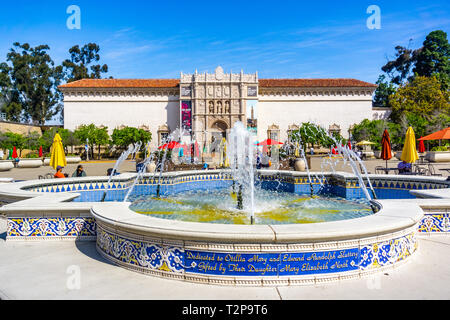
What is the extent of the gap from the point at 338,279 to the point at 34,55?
67.5m

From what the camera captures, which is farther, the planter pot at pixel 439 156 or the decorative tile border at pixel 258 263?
the planter pot at pixel 439 156

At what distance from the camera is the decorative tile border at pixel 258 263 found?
324 centimetres

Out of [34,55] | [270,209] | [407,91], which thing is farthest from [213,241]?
[34,55]

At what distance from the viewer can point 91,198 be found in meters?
9.12

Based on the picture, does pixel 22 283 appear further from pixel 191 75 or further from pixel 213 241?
pixel 191 75

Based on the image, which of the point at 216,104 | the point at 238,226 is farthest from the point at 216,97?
the point at 238,226

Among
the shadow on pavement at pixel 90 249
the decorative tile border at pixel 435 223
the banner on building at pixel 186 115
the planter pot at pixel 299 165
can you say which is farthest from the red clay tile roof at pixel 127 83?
the decorative tile border at pixel 435 223

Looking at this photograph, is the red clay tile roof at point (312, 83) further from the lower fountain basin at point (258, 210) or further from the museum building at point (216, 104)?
the lower fountain basin at point (258, 210)

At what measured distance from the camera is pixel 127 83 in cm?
4500

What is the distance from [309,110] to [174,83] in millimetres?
19312

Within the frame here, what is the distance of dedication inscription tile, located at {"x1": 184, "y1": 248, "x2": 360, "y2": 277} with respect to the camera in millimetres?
3240

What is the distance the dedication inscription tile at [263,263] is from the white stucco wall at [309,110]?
42430 mm

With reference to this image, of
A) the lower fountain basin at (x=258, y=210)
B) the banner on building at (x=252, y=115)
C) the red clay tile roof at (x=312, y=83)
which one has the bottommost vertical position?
the lower fountain basin at (x=258, y=210)

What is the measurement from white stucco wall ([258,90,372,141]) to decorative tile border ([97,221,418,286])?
42.2m
